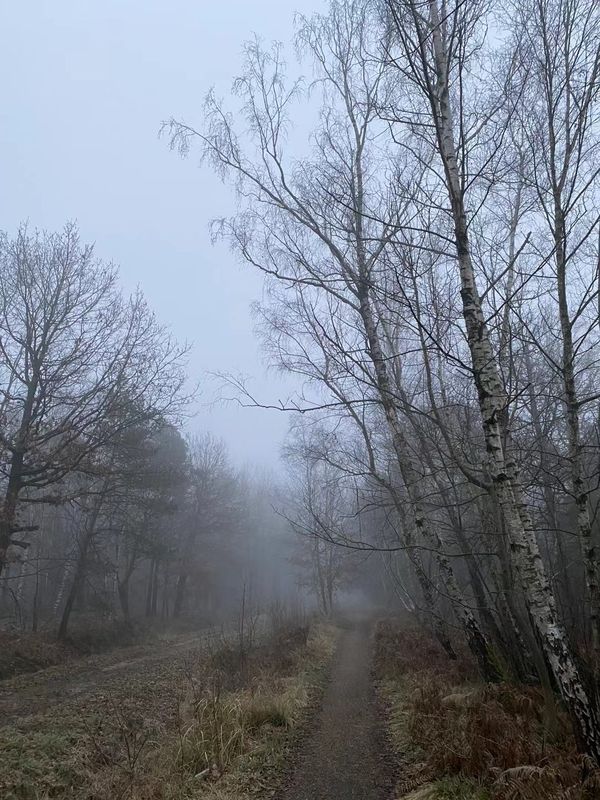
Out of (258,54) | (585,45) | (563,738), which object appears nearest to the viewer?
(563,738)

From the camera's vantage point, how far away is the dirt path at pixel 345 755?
5.55m

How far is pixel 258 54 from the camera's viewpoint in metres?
10.6

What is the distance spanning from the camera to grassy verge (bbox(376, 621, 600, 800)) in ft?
13.3

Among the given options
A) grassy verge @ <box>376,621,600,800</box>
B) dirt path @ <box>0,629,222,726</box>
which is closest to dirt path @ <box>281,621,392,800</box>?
grassy verge @ <box>376,621,600,800</box>

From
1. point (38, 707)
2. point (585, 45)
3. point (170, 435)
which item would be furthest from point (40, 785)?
point (170, 435)

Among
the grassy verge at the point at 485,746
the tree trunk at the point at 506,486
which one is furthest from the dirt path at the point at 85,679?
the tree trunk at the point at 506,486

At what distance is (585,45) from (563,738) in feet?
27.5

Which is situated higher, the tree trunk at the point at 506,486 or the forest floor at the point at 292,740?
the tree trunk at the point at 506,486

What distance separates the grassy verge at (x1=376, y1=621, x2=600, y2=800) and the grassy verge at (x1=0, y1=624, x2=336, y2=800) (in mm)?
1553

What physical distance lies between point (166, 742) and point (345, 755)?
214 cm

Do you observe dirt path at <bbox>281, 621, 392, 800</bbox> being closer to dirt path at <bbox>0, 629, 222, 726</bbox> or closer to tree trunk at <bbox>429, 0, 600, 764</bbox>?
tree trunk at <bbox>429, 0, 600, 764</bbox>

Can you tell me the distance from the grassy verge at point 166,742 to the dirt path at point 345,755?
0.32 metres

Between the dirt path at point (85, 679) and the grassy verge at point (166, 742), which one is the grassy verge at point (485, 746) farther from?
the dirt path at point (85, 679)

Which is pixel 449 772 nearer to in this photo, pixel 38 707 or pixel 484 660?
pixel 484 660
